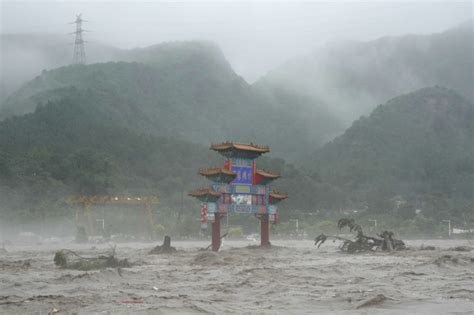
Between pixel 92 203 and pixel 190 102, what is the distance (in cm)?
10267

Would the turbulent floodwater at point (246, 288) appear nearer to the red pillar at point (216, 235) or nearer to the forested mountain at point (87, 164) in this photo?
the red pillar at point (216, 235)

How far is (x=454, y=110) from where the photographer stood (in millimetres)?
133125

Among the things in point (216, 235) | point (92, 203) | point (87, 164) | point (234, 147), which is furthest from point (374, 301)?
point (87, 164)

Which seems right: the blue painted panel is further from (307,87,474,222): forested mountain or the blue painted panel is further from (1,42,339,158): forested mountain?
(1,42,339,158): forested mountain

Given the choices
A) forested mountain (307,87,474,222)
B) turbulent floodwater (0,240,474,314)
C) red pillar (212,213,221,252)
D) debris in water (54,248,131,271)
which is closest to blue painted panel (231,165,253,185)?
red pillar (212,213,221,252)

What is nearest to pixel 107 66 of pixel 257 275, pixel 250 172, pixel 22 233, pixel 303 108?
pixel 303 108

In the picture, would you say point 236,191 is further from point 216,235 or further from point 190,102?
point 190,102

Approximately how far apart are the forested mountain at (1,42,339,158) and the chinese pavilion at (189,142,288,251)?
306 ft

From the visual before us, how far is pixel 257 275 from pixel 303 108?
16045 cm

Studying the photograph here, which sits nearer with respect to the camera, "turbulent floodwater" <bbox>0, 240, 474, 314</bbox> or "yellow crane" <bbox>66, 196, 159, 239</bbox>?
"turbulent floodwater" <bbox>0, 240, 474, 314</bbox>

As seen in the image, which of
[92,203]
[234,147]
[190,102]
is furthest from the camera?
[190,102]

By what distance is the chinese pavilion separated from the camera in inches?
1404

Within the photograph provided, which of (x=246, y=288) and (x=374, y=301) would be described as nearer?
(x=374, y=301)

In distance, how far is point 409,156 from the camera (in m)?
120
